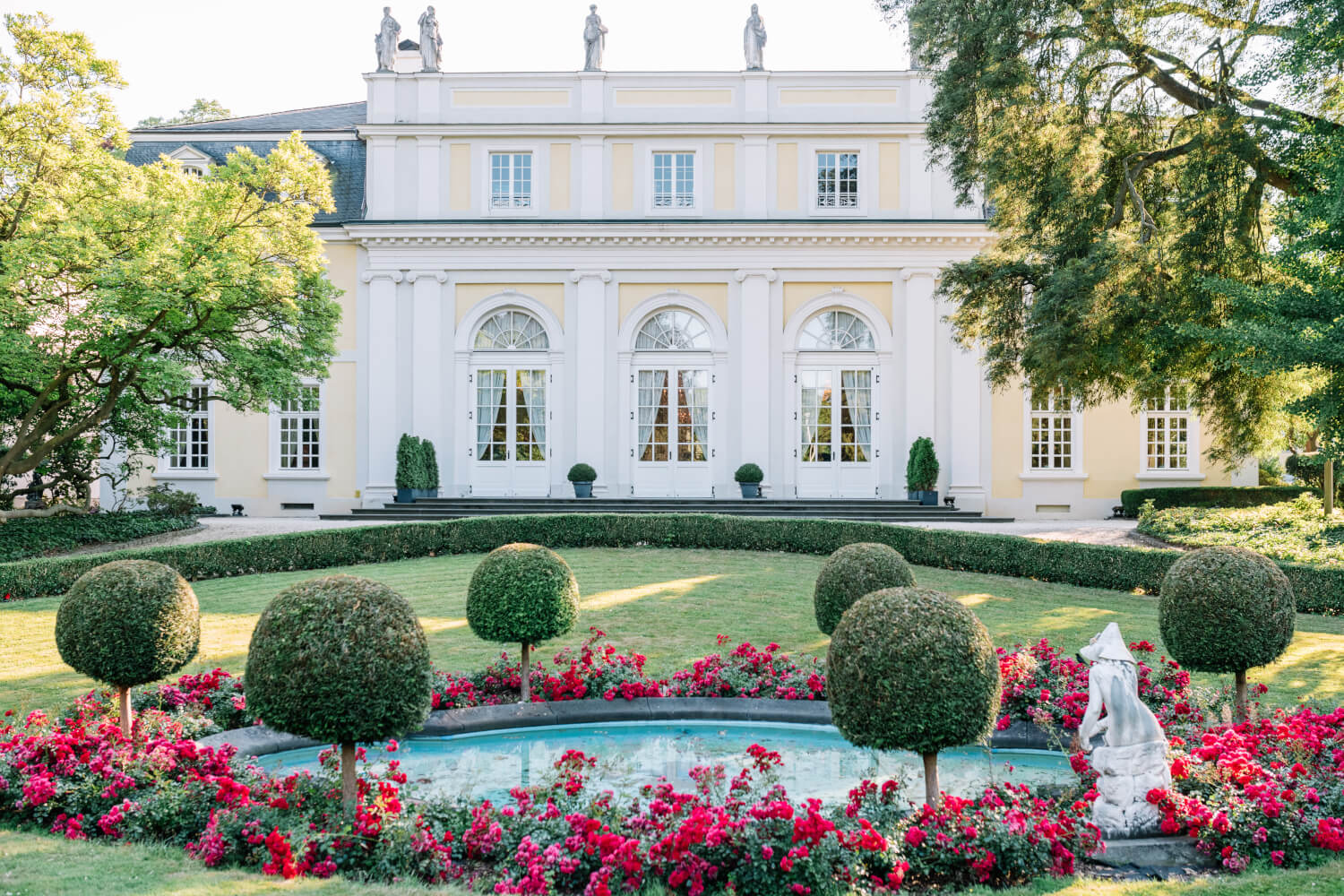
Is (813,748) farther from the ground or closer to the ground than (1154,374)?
closer to the ground

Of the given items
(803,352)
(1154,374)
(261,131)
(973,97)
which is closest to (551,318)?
(803,352)

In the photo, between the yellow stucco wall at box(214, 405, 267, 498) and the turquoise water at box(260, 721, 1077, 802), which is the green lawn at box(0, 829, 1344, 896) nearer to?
the turquoise water at box(260, 721, 1077, 802)

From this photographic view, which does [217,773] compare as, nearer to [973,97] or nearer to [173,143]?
[973,97]

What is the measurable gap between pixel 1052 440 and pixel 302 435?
764 inches

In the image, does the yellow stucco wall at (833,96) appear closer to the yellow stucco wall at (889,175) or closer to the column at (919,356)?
the yellow stucco wall at (889,175)

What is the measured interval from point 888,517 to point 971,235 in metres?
7.70

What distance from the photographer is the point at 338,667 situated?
16.6 ft

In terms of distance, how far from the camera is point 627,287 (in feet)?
77.4

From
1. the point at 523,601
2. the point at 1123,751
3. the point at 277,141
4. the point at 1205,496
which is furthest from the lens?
the point at 277,141

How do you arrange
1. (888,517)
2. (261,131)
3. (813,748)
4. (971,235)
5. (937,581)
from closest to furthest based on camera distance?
(813,748), (937,581), (888,517), (971,235), (261,131)

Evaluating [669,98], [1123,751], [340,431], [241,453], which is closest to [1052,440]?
[669,98]

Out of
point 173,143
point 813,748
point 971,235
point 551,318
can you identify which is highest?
point 173,143

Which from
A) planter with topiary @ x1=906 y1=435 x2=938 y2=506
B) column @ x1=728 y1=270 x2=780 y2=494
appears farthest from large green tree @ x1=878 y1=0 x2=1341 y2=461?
column @ x1=728 y1=270 x2=780 y2=494

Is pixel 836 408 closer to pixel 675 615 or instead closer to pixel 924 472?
pixel 924 472
